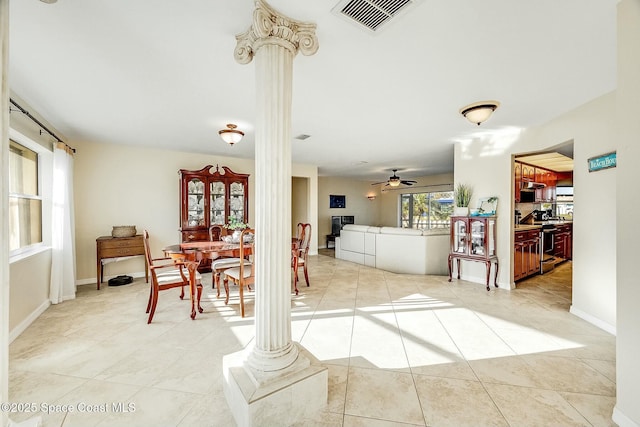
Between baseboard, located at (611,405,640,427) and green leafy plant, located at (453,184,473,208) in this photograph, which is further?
green leafy plant, located at (453,184,473,208)

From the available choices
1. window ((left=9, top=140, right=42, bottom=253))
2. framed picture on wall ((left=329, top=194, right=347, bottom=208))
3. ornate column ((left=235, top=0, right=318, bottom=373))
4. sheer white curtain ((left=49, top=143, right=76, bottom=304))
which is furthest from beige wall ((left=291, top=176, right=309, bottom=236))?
ornate column ((left=235, top=0, right=318, bottom=373))

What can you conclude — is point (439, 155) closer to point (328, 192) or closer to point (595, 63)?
point (595, 63)

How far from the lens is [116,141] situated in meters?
4.40

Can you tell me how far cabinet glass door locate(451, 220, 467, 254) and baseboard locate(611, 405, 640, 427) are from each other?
301cm

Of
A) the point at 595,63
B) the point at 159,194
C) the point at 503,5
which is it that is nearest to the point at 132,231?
the point at 159,194

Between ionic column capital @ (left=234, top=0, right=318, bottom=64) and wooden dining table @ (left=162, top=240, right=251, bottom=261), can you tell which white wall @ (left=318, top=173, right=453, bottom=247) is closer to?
wooden dining table @ (left=162, top=240, right=251, bottom=261)

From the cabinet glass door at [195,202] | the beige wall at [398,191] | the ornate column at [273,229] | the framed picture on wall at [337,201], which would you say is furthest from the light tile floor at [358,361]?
the framed picture on wall at [337,201]

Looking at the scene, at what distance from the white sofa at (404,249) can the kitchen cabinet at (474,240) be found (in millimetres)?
Answer: 414

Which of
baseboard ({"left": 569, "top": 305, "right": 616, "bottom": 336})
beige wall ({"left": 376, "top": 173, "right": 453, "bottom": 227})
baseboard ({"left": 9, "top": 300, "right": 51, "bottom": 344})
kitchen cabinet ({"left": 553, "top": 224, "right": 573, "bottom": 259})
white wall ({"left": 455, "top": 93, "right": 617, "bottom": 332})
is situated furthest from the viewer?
beige wall ({"left": 376, "top": 173, "right": 453, "bottom": 227})

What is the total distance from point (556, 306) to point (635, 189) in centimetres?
258

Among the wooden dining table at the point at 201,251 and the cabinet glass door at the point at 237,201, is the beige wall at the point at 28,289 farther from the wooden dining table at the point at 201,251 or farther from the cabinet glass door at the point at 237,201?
the cabinet glass door at the point at 237,201

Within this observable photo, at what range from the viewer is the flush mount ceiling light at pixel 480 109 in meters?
2.77

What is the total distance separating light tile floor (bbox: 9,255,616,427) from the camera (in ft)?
5.08

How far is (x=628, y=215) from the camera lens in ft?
4.74
